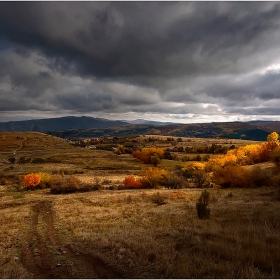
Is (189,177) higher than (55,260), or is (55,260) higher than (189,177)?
(55,260)

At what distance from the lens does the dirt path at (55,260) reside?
10.7 metres

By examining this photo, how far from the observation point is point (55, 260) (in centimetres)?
1298

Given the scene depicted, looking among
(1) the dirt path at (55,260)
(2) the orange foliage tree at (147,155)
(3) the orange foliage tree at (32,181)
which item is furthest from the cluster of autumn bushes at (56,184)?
(2) the orange foliage tree at (147,155)

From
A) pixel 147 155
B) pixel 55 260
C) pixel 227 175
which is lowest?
pixel 147 155

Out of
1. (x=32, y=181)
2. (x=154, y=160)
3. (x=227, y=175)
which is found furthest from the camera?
(x=154, y=160)

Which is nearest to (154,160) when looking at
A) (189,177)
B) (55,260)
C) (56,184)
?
(189,177)

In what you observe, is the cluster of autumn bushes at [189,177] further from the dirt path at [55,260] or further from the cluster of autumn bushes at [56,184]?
the dirt path at [55,260]

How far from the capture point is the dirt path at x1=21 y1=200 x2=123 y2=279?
1073 cm

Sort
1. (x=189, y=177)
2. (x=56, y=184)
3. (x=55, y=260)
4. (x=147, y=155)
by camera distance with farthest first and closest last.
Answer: (x=147, y=155) → (x=189, y=177) → (x=56, y=184) → (x=55, y=260)

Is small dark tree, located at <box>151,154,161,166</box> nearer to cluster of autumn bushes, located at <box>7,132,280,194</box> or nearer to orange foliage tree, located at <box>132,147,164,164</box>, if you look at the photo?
orange foliage tree, located at <box>132,147,164,164</box>

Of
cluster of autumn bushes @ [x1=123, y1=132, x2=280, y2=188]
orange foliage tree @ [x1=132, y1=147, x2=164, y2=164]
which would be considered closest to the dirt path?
cluster of autumn bushes @ [x1=123, y1=132, x2=280, y2=188]

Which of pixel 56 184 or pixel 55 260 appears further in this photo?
pixel 56 184

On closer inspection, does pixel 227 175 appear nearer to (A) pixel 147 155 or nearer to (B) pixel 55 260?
(B) pixel 55 260

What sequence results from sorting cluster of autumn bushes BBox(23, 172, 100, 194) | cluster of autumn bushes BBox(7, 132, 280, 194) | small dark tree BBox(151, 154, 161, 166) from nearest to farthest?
1. cluster of autumn bushes BBox(7, 132, 280, 194)
2. cluster of autumn bushes BBox(23, 172, 100, 194)
3. small dark tree BBox(151, 154, 161, 166)
